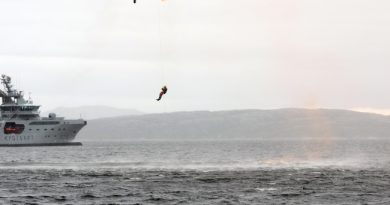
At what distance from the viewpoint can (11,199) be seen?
220ft

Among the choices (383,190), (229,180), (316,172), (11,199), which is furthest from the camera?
(316,172)

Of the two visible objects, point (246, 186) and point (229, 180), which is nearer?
point (246, 186)

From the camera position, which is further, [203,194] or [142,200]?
[203,194]

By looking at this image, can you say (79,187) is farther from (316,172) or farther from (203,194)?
(316,172)

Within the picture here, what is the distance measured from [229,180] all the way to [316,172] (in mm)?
19383

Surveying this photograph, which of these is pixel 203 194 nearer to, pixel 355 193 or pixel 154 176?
pixel 355 193

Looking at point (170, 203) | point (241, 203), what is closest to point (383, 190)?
point (241, 203)

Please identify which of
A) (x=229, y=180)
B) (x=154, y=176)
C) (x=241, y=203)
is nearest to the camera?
(x=241, y=203)

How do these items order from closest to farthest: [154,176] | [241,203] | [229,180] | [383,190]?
1. [241,203]
2. [383,190]
3. [229,180]
4. [154,176]

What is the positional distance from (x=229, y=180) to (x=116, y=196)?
20248 mm

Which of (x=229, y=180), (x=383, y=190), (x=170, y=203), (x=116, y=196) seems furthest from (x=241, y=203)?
(x=229, y=180)

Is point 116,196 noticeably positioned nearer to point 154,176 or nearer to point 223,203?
point 223,203

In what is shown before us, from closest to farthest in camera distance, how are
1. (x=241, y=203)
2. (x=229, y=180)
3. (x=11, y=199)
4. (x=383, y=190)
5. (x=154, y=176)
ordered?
(x=241, y=203) → (x=11, y=199) → (x=383, y=190) → (x=229, y=180) → (x=154, y=176)

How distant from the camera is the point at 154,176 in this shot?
93.6 m
